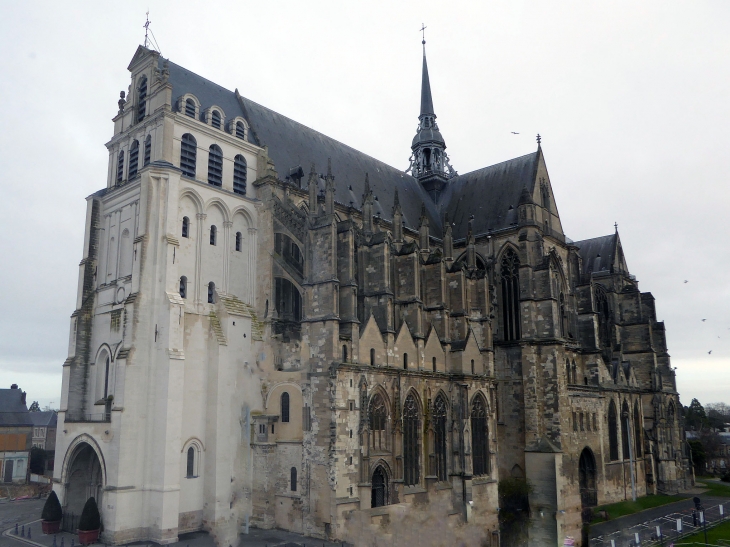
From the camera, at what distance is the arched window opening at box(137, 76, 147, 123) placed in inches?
1422

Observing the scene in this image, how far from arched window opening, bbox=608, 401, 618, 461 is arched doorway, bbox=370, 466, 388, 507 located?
86.3 ft

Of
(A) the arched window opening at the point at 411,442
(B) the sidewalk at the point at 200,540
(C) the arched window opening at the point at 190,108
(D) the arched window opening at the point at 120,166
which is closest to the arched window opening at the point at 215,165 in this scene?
(C) the arched window opening at the point at 190,108

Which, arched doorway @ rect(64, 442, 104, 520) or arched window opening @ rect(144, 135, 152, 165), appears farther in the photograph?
arched window opening @ rect(144, 135, 152, 165)

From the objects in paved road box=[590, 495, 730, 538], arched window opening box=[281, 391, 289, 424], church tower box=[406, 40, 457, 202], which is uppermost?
church tower box=[406, 40, 457, 202]

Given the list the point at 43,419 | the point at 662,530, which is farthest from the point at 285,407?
the point at 43,419

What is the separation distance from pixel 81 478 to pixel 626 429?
43107mm

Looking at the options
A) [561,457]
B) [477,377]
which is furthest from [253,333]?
[561,457]

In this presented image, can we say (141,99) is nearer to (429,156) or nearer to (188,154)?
(188,154)

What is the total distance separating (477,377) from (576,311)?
1565 cm

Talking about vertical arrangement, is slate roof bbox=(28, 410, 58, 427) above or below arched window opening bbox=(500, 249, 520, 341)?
below

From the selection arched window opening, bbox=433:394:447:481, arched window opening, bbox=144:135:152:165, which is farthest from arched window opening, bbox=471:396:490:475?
arched window opening, bbox=144:135:152:165

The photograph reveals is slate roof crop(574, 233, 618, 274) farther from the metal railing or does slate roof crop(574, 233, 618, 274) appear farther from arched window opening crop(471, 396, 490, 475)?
arched window opening crop(471, 396, 490, 475)

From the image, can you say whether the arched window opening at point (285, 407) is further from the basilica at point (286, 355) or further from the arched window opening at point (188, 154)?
the arched window opening at point (188, 154)

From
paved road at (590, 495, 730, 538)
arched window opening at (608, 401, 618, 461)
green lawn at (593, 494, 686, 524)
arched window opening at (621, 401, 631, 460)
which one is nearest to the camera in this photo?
paved road at (590, 495, 730, 538)
